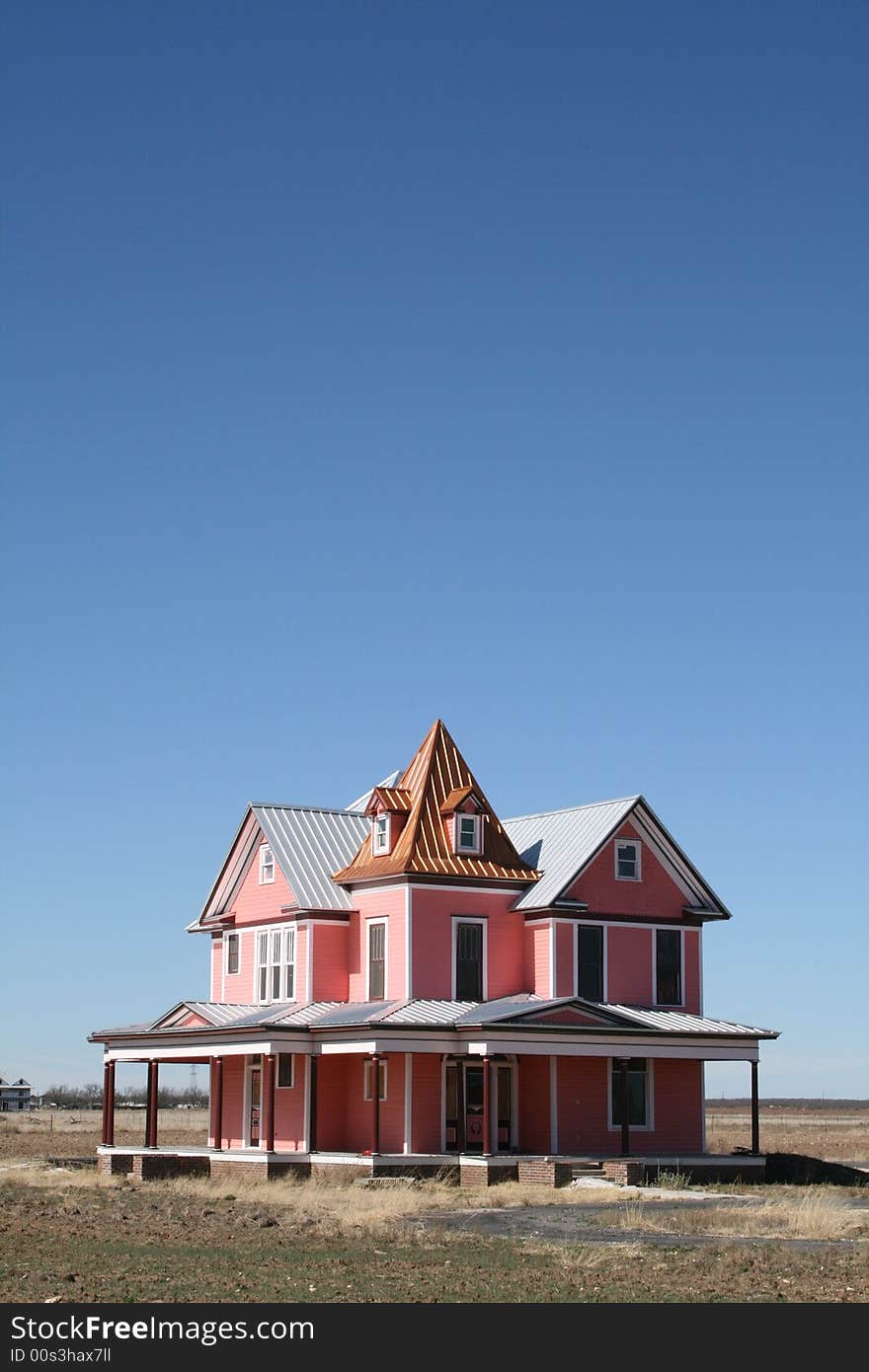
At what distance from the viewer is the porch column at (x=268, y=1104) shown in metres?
45.6

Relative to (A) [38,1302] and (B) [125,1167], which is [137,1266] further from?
(B) [125,1167]

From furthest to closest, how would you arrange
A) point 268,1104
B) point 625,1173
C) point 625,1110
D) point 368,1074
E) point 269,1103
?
1. point 368,1074
2. point 268,1104
3. point 269,1103
4. point 625,1110
5. point 625,1173

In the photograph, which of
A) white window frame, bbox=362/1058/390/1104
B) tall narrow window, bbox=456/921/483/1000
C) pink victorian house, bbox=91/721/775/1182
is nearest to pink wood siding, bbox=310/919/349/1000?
pink victorian house, bbox=91/721/775/1182

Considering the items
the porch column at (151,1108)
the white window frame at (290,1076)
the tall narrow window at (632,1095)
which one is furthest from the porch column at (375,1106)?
the porch column at (151,1108)

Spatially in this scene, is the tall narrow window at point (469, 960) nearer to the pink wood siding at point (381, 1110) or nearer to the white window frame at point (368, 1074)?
the white window frame at point (368, 1074)

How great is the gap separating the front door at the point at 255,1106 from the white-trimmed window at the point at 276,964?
6.69 ft

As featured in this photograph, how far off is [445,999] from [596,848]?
20.0 feet

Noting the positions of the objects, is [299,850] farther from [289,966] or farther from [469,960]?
[469,960]

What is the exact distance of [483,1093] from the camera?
45031mm

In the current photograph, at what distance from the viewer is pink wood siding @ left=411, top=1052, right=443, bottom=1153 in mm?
45781

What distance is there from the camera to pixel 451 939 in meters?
49.0

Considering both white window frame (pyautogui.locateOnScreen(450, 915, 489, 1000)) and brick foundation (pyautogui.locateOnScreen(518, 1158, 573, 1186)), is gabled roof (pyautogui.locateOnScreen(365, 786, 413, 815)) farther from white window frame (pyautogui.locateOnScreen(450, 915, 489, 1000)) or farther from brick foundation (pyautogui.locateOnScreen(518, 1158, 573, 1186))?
brick foundation (pyautogui.locateOnScreen(518, 1158, 573, 1186))

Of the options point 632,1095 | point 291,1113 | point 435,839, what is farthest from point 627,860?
point 291,1113
